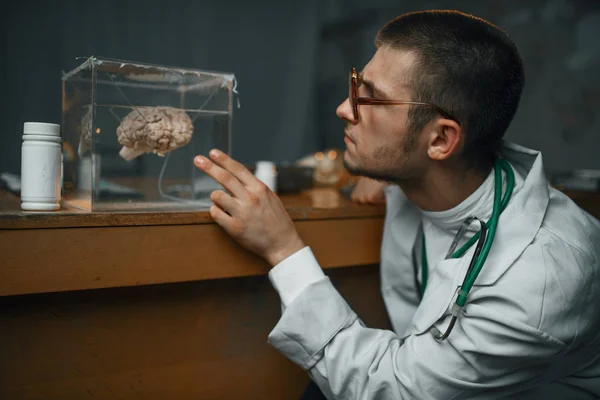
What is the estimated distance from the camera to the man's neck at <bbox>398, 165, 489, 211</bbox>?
3.95 feet

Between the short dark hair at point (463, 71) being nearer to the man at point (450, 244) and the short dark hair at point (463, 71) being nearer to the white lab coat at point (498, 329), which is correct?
the man at point (450, 244)

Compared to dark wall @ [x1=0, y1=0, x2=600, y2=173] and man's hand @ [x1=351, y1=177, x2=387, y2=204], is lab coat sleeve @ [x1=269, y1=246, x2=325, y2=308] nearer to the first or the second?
man's hand @ [x1=351, y1=177, x2=387, y2=204]

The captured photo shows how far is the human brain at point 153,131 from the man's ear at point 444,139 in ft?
1.74

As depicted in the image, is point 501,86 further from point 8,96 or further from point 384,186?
point 8,96

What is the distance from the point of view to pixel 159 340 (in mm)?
1159

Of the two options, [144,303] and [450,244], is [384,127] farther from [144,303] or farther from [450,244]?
[144,303]

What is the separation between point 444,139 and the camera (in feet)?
3.82

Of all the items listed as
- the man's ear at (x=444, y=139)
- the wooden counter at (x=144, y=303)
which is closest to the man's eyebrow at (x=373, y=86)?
the man's ear at (x=444, y=139)

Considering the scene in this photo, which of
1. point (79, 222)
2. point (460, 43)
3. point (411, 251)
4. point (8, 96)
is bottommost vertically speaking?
point (411, 251)

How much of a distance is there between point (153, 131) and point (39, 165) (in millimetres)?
235

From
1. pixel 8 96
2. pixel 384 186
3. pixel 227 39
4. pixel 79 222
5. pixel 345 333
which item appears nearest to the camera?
pixel 79 222

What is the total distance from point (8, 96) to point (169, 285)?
64.0 inches

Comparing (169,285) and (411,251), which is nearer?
(169,285)

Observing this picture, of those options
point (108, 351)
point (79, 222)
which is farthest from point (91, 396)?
point (79, 222)
